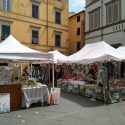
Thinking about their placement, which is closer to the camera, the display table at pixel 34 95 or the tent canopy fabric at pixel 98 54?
the display table at pixel 34 95

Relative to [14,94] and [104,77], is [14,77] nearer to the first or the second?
[14,94]

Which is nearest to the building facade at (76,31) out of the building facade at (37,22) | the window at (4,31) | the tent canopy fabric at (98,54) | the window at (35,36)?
the building facade at (37,22)

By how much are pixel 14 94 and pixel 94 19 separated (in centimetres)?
1628

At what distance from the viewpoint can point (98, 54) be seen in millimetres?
12648

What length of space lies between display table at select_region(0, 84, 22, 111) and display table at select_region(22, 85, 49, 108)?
22cm

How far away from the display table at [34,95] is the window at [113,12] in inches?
486

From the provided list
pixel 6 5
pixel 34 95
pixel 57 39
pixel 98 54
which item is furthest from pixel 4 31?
pixel 34 95

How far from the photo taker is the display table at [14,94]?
33.1 ft

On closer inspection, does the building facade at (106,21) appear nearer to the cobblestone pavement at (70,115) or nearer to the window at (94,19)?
the window at (94,19)

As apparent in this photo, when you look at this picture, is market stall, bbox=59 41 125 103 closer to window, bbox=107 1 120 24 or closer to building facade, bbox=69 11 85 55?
window, bbox=107 1 120 24

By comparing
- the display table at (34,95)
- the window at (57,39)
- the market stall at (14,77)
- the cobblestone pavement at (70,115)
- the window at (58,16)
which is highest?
the window at (58,16)

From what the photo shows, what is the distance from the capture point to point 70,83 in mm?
15773

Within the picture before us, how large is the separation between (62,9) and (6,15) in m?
8.95

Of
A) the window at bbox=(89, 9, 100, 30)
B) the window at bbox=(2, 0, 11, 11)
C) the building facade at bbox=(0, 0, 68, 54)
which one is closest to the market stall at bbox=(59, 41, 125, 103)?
the window at bbox=(89, 9, 100, 30)
